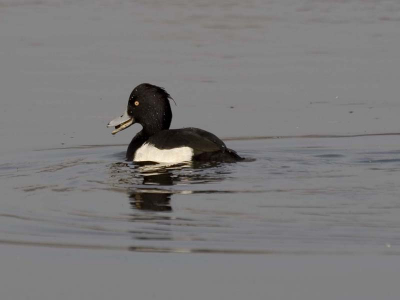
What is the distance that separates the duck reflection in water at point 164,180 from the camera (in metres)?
9.38

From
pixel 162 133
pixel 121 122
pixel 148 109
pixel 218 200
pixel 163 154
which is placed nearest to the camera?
pixel 218 200

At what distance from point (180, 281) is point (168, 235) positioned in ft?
4.04

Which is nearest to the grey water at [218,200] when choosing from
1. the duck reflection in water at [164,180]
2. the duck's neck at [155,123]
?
the duck reflection in water at [164,180]

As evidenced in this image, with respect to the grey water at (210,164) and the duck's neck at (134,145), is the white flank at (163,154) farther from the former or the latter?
the grey water at (210,164)

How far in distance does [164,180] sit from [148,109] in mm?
2603

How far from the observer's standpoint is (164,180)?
10656 mm

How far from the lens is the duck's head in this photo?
42.7ft

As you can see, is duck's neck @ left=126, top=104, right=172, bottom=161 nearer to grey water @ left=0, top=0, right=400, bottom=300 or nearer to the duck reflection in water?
grey water @ left=0, top=0, right=400, bottom=300

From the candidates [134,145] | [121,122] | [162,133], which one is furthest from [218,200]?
[121,122]

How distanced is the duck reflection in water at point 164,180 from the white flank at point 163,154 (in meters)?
0.15

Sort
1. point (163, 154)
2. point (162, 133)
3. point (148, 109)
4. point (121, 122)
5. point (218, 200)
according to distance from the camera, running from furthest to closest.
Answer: point (148, 109), point (121, 122), point (162, 133), point (163, 154), point (218, 200)

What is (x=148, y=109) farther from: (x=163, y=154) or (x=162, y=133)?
(x=163, y=154)

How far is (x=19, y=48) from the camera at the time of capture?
17594mm

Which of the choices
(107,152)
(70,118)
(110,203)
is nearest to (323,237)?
(110,203)
